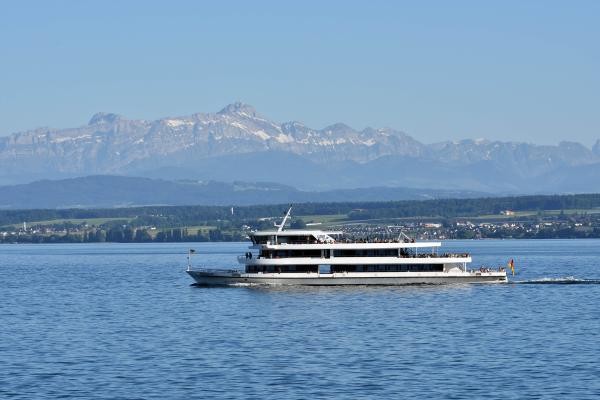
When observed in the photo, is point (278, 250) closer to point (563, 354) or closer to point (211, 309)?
point (211, 309)

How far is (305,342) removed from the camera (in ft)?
301

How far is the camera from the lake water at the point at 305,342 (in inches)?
2869

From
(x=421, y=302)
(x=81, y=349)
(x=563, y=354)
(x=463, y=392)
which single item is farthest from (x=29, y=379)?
(x=421, y=302)

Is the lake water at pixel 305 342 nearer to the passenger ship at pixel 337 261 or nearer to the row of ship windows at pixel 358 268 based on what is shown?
the passenger ship at pixel 337 261

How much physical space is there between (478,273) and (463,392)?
232 ft

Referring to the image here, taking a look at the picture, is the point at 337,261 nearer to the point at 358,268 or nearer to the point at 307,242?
the point at 358,268

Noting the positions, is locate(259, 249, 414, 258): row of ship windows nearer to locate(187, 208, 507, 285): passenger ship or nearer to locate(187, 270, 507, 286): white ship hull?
locate(187, 208, 507, 285): passenger ship

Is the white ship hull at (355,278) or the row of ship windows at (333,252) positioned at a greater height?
the row of ship windows at (333,252)

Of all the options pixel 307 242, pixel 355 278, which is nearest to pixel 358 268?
pixel 355 278

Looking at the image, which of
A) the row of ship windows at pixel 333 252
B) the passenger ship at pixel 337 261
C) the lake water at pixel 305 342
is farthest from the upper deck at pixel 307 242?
the lake water at pixel 305 342

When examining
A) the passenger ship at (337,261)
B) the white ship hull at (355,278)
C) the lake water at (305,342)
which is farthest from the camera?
the white ship hull at (355,278)

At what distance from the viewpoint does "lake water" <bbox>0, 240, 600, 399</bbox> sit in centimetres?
7288

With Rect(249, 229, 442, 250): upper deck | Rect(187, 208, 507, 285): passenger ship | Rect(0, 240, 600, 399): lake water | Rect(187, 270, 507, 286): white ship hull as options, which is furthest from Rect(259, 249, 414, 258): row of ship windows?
Rect(0, 240, 600, 399): lake water

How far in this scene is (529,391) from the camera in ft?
232
